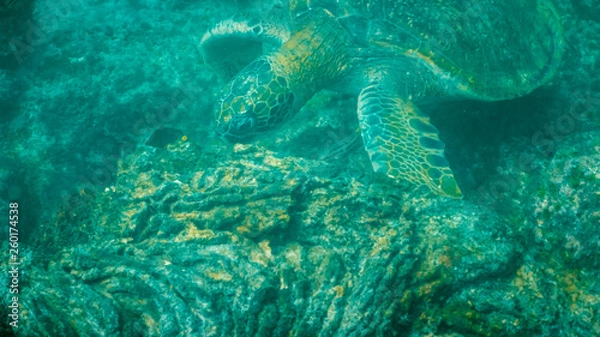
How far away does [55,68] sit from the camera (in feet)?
9.84

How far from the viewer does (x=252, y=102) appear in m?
2.50

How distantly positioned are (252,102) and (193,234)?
1.37 meters

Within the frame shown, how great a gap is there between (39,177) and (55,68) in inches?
46.3

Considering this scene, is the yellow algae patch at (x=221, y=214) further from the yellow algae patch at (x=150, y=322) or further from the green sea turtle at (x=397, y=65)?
the green sea turtle at (x=397, y=65)

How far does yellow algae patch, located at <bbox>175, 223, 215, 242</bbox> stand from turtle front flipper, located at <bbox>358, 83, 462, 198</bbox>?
1183 mm

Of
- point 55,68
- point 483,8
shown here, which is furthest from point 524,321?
point 55,68

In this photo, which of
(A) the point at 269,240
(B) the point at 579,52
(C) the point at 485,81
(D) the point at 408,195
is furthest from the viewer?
(B) the point at 579,52

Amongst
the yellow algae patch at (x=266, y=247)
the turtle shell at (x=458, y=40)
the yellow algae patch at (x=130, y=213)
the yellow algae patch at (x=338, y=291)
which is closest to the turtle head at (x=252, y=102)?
the turtle shell at (x=458, y=40)

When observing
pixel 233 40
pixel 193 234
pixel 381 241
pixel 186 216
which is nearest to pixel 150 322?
pixel 193 234

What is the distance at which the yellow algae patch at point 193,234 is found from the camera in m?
1.40

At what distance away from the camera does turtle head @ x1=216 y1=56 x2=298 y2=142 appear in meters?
2.51

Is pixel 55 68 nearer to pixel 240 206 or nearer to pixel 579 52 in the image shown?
pixel 240 206

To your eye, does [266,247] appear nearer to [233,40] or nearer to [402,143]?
[402,143]

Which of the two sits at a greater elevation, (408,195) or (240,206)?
(408,195)
